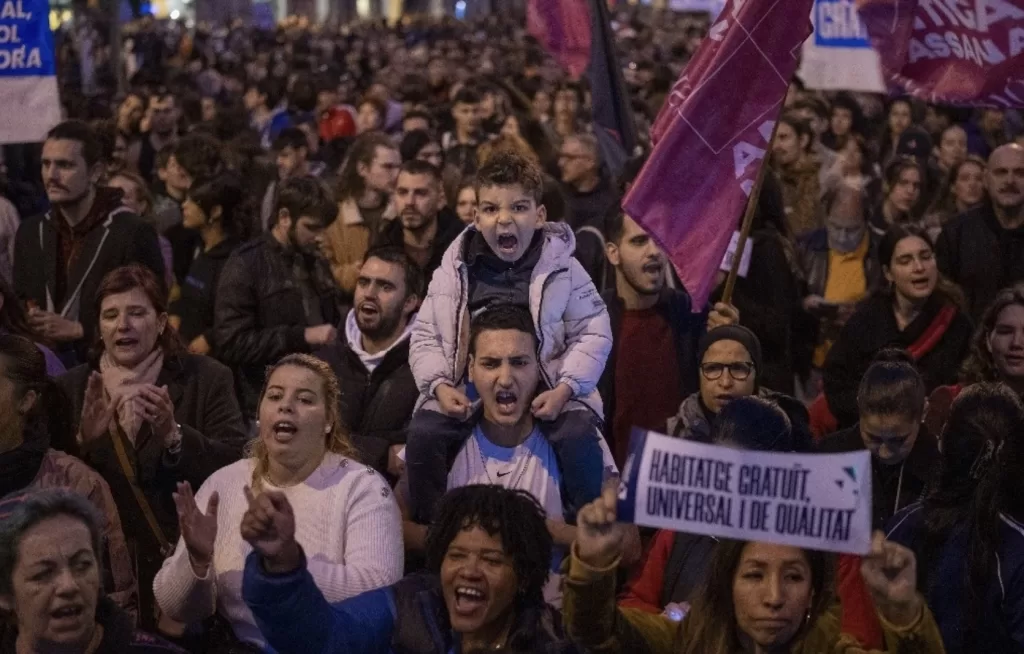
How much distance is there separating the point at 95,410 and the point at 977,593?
2575mm

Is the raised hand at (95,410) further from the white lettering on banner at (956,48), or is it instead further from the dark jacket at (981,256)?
the dark jacket at (981,256)

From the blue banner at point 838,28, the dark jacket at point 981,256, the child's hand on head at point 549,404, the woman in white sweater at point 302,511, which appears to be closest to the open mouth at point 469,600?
the woman in white sweater at point 302,511

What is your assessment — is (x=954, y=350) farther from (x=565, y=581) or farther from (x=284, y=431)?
(x=565, y=581)

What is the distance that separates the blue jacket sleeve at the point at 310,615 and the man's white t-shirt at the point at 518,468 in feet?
3.65

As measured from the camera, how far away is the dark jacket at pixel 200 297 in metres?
8.90

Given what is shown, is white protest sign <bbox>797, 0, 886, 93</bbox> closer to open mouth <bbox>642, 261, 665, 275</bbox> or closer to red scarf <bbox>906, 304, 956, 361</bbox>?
red scarf <bbox>906, 304, 956, 361</bbox>

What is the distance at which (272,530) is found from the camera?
4.34m

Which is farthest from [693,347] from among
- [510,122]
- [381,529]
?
[510,122]

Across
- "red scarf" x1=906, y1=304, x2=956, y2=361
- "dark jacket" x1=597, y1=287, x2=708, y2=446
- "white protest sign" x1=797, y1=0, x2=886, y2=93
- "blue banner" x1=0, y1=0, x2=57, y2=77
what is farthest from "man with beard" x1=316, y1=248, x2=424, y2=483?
"white protest sign" x1=797, y1=0, x2=886, y2=93

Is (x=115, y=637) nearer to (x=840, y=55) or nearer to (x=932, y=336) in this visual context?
(x=932, y=336)

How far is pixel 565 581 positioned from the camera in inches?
163

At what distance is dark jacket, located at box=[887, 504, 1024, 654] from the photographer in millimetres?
5051

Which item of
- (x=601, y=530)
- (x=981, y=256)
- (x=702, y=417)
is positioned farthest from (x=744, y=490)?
(x=981, y=256)

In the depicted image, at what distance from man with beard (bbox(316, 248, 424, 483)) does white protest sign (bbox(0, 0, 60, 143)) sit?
2936mm
